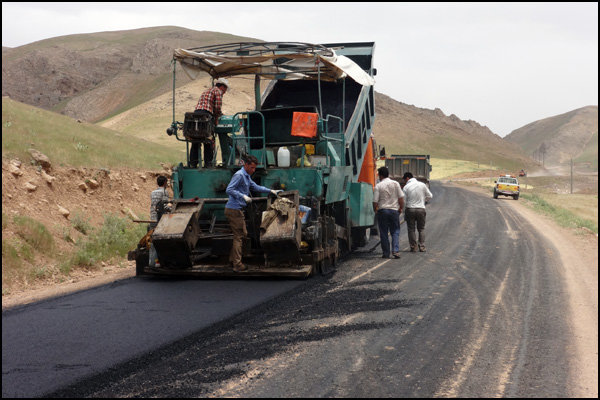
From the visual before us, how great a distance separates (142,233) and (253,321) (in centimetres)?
758

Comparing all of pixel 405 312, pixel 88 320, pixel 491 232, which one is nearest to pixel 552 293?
pixel 405 312

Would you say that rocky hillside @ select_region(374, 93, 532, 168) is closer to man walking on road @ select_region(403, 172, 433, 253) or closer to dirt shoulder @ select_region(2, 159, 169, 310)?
dirt shoulder @ select_region(2, 159, 169, 310)

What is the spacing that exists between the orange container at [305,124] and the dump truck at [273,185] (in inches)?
0.6

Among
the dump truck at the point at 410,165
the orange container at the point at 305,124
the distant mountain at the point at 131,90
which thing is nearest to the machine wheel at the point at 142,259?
the orange container at the point at 305,124

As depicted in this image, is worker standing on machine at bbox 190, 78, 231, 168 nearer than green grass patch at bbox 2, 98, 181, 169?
Yes

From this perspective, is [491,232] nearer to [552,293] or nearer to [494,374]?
[552,293]

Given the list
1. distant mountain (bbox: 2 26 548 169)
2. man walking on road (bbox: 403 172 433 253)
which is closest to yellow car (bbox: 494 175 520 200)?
man walking on road (bbox: 403 172 433 253)

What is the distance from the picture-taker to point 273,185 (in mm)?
8961

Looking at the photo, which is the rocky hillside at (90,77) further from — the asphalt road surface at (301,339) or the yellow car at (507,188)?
the asphalt road surface at (301,339)

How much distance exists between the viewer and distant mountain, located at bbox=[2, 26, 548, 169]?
323 ft

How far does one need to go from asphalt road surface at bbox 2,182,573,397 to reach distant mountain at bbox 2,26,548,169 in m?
61.4

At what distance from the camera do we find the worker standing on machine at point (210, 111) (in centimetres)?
939

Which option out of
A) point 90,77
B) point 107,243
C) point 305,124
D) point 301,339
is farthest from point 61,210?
point 90,77

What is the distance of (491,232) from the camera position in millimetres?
15477
